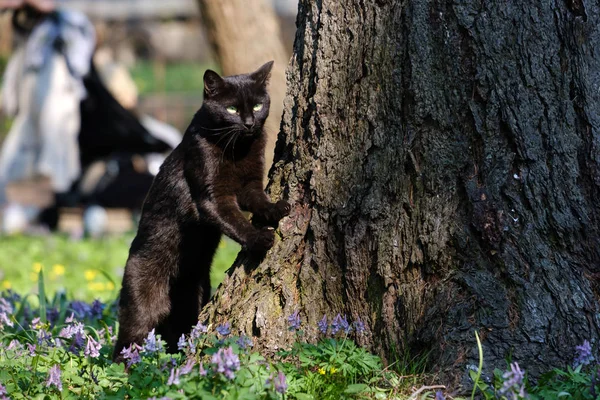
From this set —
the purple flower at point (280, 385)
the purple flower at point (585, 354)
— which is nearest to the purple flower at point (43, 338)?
the purple flower at point (280, 385)

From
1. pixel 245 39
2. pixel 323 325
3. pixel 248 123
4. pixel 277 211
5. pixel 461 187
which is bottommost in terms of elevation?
pixel 323 325

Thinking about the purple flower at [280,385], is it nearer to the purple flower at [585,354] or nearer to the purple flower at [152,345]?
the purple flower at [152,345]

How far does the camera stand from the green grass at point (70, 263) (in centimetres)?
589

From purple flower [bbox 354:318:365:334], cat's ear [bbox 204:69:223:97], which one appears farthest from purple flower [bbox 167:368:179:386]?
cat's ear [bbox 204:69:223:97]

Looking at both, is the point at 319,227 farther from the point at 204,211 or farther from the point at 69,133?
the point at 69,133

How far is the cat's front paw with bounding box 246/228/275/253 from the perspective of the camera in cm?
291

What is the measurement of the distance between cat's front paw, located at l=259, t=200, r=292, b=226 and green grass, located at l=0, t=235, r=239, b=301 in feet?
8.92

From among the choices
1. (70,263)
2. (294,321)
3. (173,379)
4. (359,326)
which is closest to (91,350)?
(173,379)

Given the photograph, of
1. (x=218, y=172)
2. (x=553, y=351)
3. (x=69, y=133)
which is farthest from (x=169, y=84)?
(x=553, y=351)

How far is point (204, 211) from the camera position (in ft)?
11.0

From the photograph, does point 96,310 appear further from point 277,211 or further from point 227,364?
point 227,364

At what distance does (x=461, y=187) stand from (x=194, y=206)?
1.32 m

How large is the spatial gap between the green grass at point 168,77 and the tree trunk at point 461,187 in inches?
530

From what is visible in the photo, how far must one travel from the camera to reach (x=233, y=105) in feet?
11.6
